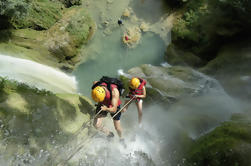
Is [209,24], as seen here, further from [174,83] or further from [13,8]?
[13,8]

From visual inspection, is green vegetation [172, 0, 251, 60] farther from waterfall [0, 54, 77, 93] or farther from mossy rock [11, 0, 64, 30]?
mossy rock [11, 0, 64, 30]

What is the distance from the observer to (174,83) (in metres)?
9.62

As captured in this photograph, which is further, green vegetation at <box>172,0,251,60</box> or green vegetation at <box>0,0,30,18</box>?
green vegetation at <box>172,0,251,60</box>

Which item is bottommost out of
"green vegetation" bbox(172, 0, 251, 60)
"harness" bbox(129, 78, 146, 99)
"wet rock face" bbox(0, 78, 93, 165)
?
"wet rock face" bbox(0, 78, 93, 165)

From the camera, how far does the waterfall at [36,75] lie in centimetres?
875

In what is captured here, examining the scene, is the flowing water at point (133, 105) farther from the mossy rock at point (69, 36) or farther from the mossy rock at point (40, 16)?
the mossy rock at point (40, 16)

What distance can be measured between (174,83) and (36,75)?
6.72 meters

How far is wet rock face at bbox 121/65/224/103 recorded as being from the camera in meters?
9.15

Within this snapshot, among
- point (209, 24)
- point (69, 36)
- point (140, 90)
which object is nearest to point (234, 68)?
point (209, 24)

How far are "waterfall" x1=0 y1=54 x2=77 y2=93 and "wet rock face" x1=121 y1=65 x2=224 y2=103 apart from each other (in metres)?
3.61

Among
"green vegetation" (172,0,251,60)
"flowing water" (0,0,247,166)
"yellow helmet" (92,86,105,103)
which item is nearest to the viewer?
"yellow helmet" (92,86,105,103)

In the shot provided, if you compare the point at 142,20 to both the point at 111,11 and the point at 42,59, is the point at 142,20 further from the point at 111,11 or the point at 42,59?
the point at 42,59

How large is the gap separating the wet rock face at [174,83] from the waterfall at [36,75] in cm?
361

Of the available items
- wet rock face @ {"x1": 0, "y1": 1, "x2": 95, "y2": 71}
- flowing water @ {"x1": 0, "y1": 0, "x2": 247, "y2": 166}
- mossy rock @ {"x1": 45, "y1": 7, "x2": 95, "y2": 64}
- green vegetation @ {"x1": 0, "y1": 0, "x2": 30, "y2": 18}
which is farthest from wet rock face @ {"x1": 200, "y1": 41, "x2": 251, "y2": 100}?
green vegetation @ {"x1": 0, "y1": 0, "x2": 30, "y2": 18}
